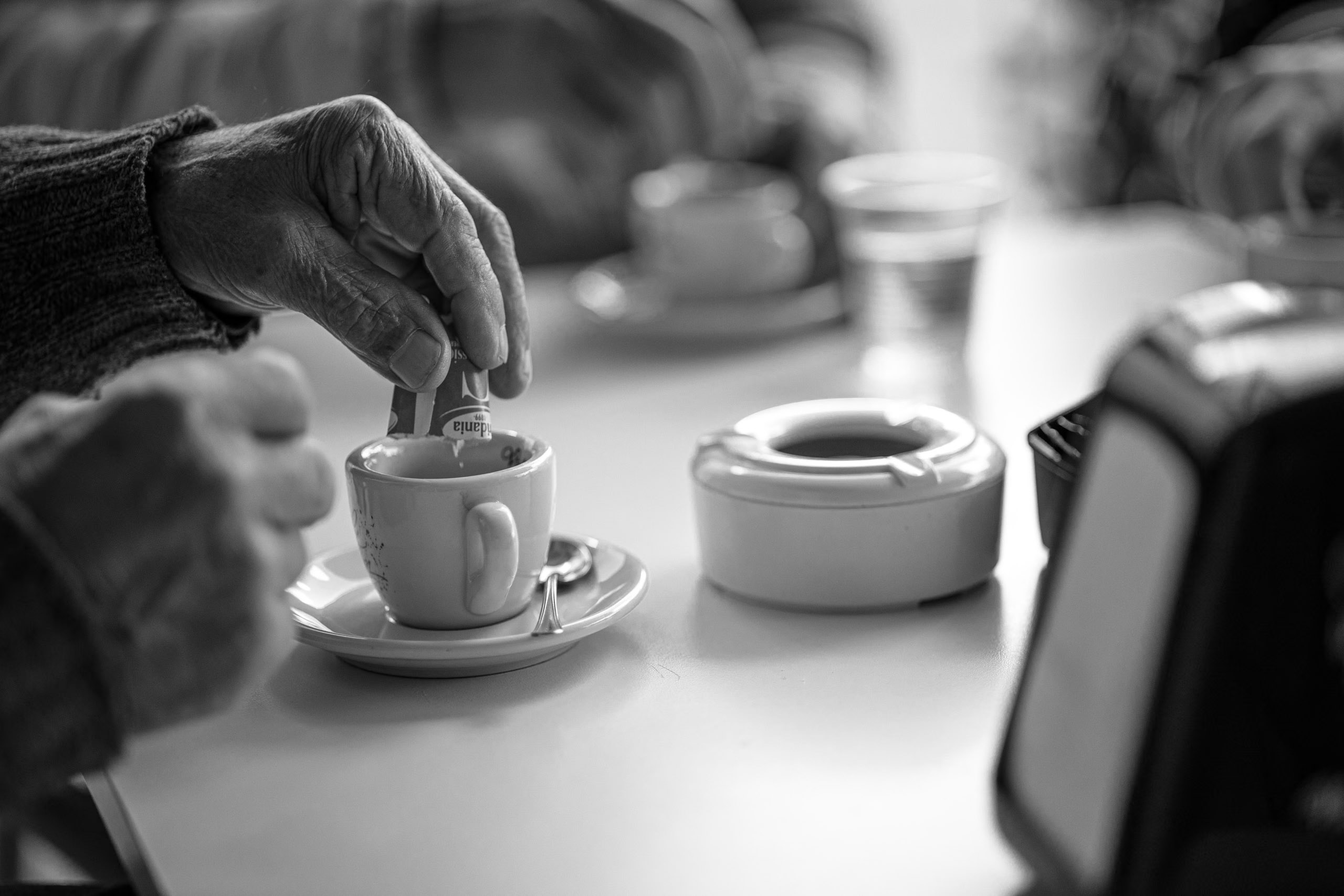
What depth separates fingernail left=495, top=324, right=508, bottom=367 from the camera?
0.69m

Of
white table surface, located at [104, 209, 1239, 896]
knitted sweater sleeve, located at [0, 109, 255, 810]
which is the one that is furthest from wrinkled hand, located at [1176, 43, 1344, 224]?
knitted sweater sleeve, located at [0, 109, 255, 810]

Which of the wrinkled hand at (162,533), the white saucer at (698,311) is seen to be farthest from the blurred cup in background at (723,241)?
the wrinkled hand at (162,533)

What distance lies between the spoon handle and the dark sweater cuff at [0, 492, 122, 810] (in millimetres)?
242

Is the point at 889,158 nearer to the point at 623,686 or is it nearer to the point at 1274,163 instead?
the point at 1274,163

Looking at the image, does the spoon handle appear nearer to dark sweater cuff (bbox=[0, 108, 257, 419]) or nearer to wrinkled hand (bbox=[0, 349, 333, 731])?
wrinkled hand (bbox=[0, 349, 333, 731])

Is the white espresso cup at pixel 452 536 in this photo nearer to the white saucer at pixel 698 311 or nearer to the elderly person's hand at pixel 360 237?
the elderly person's hand at pixel 360 237

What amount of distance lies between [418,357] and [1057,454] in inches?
13.4

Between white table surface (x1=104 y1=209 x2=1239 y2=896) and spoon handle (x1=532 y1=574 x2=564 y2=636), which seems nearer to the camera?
white table surface (x1=104 y1=209 x2=1239 y2=896)

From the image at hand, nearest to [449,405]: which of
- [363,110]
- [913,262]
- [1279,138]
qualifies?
[363,110]

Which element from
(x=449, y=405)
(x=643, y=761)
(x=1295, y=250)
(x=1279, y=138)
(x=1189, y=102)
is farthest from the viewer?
(x=1189, y=102)

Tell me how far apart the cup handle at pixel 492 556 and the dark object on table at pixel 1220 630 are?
1.01 feet

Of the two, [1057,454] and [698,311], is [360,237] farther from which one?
[698,311]

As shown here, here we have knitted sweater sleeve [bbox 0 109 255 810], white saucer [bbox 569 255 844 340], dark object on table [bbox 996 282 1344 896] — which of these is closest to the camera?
dark object on table [bbox 996 282 1344 896]

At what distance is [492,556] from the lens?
0.65 metres
